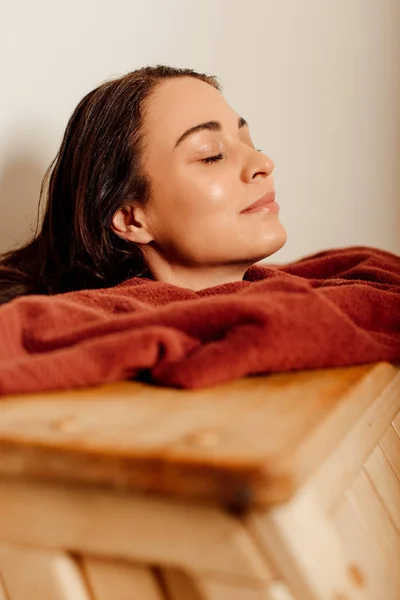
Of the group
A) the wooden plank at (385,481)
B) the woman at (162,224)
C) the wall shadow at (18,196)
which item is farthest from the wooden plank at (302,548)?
the wall shadow at (18,196)

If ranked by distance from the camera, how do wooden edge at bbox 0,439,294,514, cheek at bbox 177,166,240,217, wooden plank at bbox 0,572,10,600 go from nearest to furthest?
wooden edge at bbox 0,439,294,514 → wooden plank at bbox 0,572,10,600 → cheek at bbox 177,166,240,217

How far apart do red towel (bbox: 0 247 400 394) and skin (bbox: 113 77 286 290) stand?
24 cm

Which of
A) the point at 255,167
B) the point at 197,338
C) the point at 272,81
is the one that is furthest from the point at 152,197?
the point at 272,81

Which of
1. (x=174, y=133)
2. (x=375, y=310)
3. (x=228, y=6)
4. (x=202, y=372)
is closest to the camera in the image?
(x=202, y=372)

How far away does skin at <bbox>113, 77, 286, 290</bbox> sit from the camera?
0.86 metres

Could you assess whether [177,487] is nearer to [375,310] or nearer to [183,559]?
[183,559]

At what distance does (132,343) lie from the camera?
0.50 m

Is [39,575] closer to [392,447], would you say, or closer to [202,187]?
[392,447]

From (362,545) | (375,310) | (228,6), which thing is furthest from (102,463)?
(228,6)

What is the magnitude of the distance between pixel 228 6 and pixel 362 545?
124 centimetres

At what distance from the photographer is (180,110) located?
2.92 ft

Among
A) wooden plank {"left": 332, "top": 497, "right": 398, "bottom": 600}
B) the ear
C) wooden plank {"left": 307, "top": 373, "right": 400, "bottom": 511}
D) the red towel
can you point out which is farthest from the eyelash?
wooden plank {"left": 332, "top": 497, "right": 398, "bottom": 600}

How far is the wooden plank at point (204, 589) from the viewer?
1.20 feet

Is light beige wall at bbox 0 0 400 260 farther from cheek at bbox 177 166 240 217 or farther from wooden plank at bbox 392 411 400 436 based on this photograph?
wooden plank at bbox 392 411 400 436
